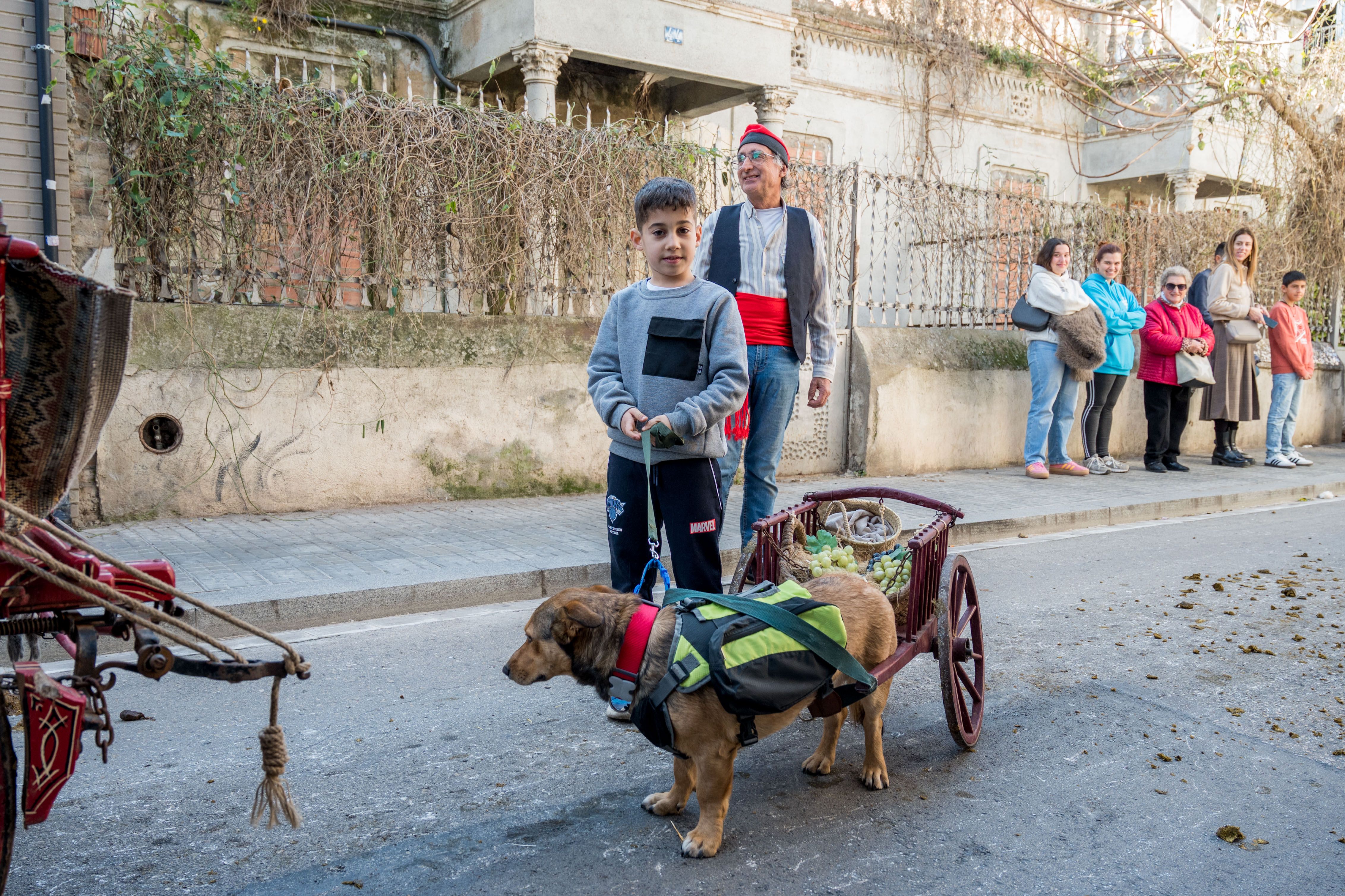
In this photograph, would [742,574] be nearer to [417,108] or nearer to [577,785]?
[577,785]

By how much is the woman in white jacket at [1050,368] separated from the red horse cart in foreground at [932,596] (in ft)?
24.3

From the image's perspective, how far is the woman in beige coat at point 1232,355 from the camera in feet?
41.6

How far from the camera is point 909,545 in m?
3.70

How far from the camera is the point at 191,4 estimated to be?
12.4 m

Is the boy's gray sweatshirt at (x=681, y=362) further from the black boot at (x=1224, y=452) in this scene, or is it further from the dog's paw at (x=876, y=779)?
the black boot at (x=1224, y=452)

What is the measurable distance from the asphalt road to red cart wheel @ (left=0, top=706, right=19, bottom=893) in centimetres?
56

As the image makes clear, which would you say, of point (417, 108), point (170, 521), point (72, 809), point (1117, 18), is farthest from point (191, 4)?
point (1117, 18)

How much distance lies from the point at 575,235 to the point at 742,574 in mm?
5820

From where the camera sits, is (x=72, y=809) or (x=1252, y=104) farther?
(x=1252, y=104)

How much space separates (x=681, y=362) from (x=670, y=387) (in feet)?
0.35

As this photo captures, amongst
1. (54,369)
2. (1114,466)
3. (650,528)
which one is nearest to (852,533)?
(650,528)

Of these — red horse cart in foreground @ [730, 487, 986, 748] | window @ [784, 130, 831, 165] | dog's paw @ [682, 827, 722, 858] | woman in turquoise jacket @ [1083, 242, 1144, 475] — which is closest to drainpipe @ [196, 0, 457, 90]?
window @ [784, 130, 831, 165]

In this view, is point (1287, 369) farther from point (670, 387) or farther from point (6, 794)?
point (6, 794)

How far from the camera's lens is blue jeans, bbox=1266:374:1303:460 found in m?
13.1
